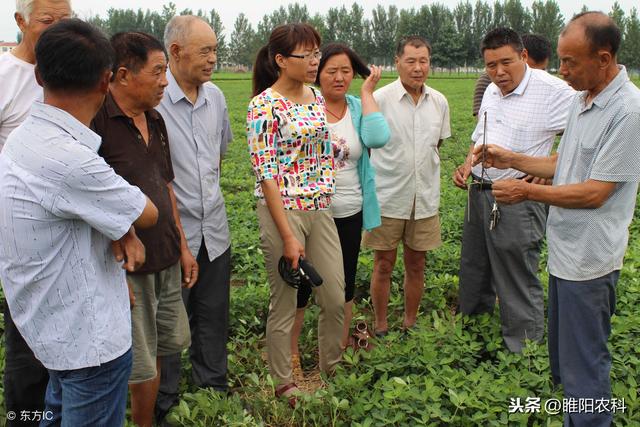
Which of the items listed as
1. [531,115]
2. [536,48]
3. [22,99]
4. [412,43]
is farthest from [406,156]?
[22,99]

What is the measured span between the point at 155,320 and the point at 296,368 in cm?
120

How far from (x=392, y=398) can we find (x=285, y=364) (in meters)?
0.66

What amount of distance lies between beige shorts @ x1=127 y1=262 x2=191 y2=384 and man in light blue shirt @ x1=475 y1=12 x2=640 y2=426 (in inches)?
64.4

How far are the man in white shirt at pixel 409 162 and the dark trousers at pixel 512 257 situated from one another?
31cm

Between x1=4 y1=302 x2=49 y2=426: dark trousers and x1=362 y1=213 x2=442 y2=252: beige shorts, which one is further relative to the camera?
x1=362 y1=213 x2=442 y2=252: beige shorts

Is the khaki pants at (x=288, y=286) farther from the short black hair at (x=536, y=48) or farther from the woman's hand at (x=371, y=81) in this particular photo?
the short black hair at (x=536, y=48)

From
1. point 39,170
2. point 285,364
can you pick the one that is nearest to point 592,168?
point 285,364

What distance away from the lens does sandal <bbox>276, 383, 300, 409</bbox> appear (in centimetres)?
335

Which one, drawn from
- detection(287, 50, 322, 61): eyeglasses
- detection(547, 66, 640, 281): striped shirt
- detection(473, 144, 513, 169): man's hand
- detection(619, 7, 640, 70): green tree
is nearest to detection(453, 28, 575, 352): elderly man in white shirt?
detection(473, 144, 513, 169): man's hand

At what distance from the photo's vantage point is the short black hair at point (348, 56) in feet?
12.5

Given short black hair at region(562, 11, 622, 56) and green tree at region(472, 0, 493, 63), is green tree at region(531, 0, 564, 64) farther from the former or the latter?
short black hair at region(562, 11, 622, 56)

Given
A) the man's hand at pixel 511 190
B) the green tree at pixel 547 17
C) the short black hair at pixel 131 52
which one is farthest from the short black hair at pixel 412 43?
the green tree at pixel 547 17

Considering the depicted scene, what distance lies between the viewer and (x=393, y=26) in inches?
3425

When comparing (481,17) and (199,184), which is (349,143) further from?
(481,17)
